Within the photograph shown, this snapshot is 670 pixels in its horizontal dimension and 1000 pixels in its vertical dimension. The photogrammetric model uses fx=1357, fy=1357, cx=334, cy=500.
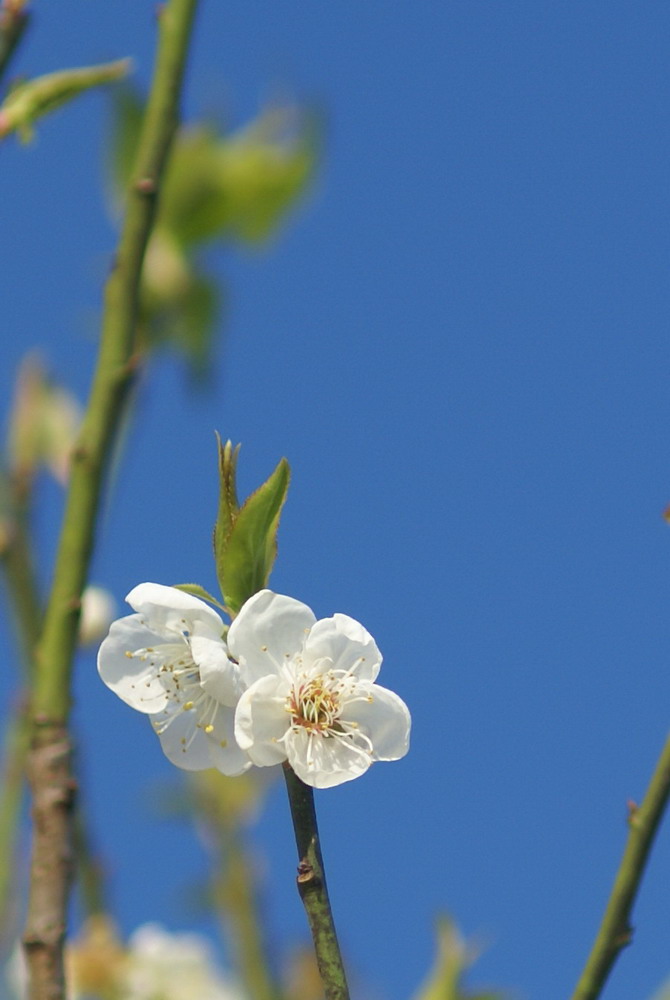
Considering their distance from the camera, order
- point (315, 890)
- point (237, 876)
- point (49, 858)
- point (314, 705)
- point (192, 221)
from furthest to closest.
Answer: point (237, 876) → point (192, 221) → point (314, 705) → point (49, 858) → point (315, 890)

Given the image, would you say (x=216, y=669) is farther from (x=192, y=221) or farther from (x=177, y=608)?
(x=192, y=221)

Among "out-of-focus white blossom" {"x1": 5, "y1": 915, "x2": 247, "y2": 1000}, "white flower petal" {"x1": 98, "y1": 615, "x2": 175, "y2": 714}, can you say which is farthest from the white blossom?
"white flower petal" {"x1": 98, "y1": 615, "x2": 175, "y2": 714}

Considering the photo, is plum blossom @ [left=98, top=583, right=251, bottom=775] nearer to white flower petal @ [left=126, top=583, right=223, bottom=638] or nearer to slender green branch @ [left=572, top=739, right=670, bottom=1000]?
white flower petal @ [left=126, top=583, right=223, bottom=638]

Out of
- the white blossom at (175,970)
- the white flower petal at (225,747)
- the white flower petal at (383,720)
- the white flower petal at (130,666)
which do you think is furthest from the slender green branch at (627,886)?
the white blossom at (175,970)

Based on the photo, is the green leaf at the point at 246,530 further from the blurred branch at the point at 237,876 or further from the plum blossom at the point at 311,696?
the blurred branch at the point at 237,876

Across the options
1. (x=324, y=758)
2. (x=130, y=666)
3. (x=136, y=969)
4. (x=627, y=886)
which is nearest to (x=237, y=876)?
(x=136, y=969)

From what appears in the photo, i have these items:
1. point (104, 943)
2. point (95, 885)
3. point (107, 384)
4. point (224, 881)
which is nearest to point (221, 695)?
point (107, 384)
